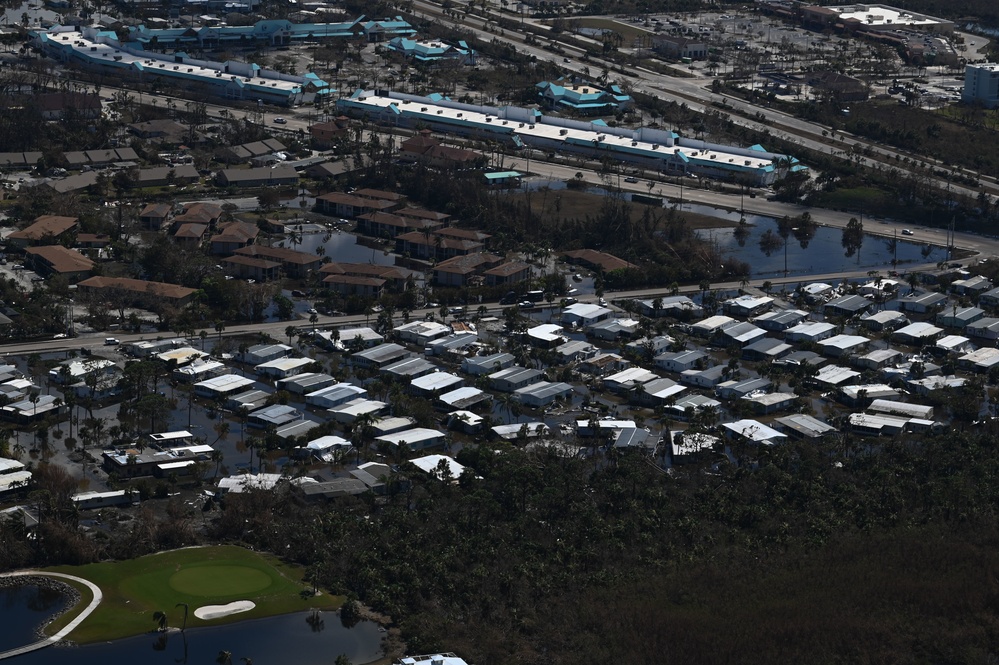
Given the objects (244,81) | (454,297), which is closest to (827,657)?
(454,297)

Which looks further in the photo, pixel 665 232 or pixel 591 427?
pixel 665 232

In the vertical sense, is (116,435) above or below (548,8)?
below

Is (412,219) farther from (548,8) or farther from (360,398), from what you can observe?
(548,8)

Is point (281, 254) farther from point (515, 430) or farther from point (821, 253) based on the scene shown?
point (821, 253)

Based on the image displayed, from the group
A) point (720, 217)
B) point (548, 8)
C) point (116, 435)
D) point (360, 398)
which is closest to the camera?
point (116, 435)

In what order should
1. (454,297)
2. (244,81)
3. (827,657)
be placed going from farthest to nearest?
(244,81), (454,297), (827,657)

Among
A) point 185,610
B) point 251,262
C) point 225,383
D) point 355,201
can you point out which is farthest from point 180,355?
point 355,201
